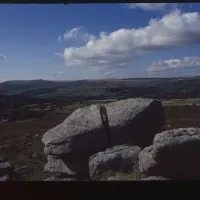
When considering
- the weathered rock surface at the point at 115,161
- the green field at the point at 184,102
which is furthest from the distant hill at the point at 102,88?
the weathered rock surface at the point at 115,161

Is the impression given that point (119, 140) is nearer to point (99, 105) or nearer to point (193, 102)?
A: point (99, 105)

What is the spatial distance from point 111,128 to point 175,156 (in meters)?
1.12

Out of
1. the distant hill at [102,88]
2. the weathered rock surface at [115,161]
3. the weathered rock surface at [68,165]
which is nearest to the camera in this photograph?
the distant hill at [102,88]

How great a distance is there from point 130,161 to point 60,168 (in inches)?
46.3

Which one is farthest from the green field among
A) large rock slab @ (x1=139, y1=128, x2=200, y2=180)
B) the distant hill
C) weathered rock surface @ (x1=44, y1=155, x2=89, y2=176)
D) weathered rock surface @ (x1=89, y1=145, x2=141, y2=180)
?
weathered rock surface @ (x1=44, y1=155, x2=89, y2=176)

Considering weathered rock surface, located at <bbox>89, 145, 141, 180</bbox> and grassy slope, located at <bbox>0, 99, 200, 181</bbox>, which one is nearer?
grassy slope, located at <bbox>0, 99, 200, 181</bbox>

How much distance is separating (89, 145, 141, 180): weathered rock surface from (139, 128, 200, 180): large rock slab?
15 cm

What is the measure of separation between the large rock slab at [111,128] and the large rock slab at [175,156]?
38 centimetres

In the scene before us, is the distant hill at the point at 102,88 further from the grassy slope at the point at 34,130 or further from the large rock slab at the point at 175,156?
the large rock slab at the point at 175,156

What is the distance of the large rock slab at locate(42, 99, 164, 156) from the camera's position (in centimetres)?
580

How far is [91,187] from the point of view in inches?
175

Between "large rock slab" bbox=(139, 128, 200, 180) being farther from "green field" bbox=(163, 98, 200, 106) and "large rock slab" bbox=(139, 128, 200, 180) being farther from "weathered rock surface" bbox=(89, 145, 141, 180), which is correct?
"green field" bbox=(163, 98, 200, 106)

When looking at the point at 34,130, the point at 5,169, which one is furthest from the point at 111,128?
the point at 5,169

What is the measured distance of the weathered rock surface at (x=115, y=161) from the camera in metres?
5.45
